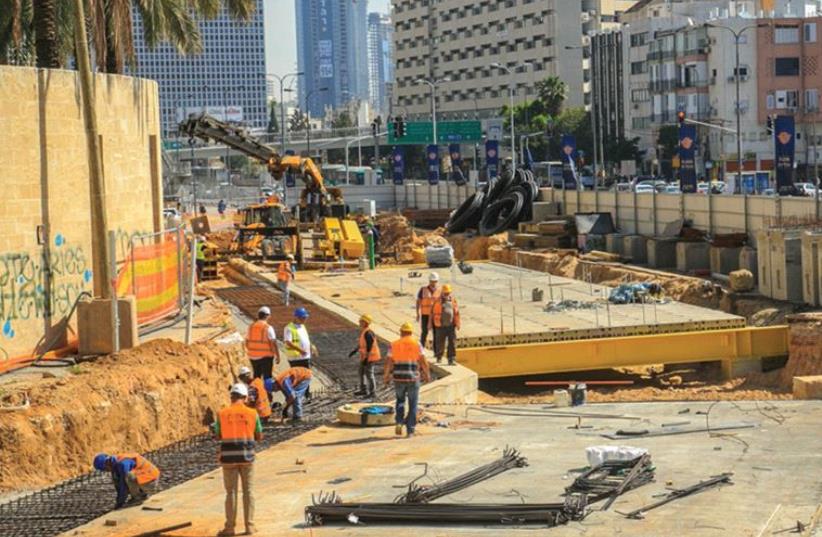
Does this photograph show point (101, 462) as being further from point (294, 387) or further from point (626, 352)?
point (626, 352)

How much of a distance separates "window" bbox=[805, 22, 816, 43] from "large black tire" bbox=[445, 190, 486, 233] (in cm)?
3102

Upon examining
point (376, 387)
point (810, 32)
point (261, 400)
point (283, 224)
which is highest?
point (810, 32)

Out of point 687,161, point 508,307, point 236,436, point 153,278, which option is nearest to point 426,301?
point 153,278

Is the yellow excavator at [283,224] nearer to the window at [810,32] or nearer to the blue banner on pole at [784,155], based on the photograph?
the blue banner on pole at [784,155]

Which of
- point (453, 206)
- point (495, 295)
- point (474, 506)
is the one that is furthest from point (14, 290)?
point (453, 206)

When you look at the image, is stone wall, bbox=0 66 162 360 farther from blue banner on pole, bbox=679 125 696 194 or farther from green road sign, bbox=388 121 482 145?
green road sign, bbox=388 121 482 145

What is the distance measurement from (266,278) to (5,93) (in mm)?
26406

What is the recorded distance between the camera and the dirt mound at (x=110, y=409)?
18562 millimetres

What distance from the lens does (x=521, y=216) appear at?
63.9 m

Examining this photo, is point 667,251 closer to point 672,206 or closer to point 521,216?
point 672,206

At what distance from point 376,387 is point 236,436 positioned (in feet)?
32.3

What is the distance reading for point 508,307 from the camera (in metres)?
37.9

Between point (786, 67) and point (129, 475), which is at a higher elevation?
point (786, 67)

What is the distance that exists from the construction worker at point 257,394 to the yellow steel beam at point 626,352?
33.2 ft
